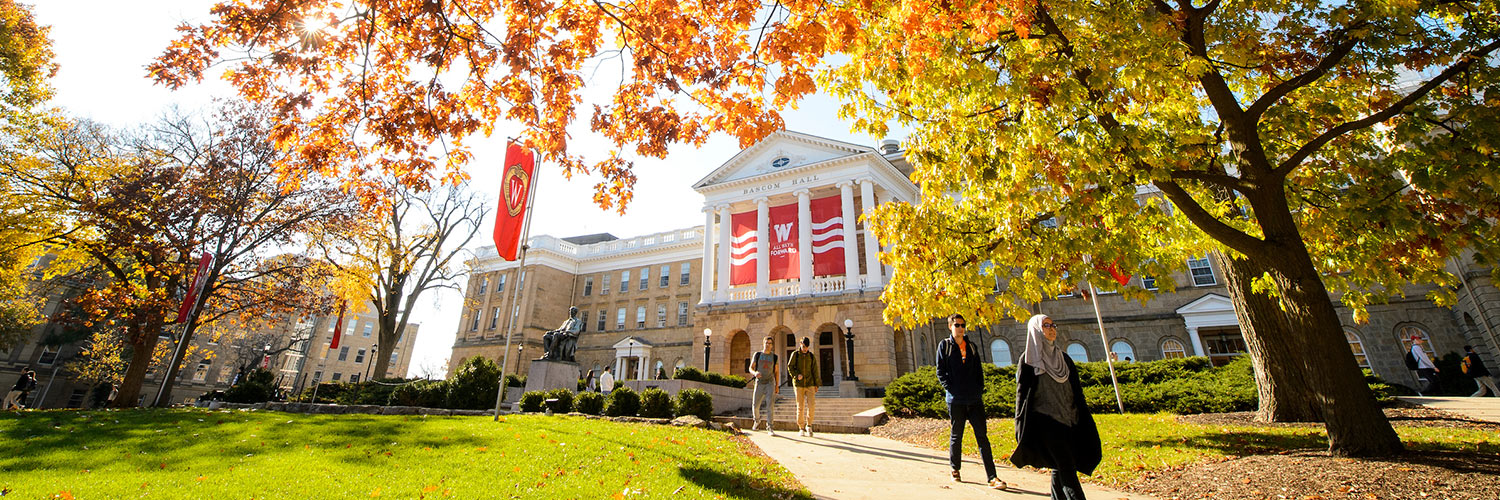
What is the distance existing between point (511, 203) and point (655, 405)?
5.36 m

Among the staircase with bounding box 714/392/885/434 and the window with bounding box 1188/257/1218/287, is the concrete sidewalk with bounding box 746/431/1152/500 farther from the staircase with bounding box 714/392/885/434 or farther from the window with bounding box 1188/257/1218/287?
the window with bounding box 1188/257/1218/287

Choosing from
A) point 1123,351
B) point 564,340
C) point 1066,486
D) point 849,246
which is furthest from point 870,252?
point 1066,486

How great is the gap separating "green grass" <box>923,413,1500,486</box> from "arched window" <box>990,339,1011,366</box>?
56.4 ft

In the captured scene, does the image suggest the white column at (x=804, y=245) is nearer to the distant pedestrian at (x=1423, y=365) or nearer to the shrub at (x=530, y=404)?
the shrub at (x=530, y=404)

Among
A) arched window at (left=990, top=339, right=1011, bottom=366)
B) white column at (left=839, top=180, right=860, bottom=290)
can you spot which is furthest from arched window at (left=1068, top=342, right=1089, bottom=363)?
white column at (left=839, top=180, right=860, bottom=290)

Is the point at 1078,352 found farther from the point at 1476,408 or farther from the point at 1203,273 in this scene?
the point at 1476,408

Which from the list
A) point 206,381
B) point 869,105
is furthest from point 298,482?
point 206,381

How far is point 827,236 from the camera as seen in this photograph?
2714cm

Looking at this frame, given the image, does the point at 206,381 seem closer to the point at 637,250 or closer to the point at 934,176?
the point at 637,250

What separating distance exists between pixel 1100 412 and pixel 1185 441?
6019 mm

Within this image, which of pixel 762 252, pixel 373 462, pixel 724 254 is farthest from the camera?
pixel 724 254

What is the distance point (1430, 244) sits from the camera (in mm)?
7137

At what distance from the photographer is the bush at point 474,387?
14.7 m

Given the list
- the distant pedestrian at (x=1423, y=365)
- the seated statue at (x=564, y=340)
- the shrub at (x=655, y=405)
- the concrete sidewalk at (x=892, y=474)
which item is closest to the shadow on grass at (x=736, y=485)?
the concrete sidewalk at (x=892, y=474)
